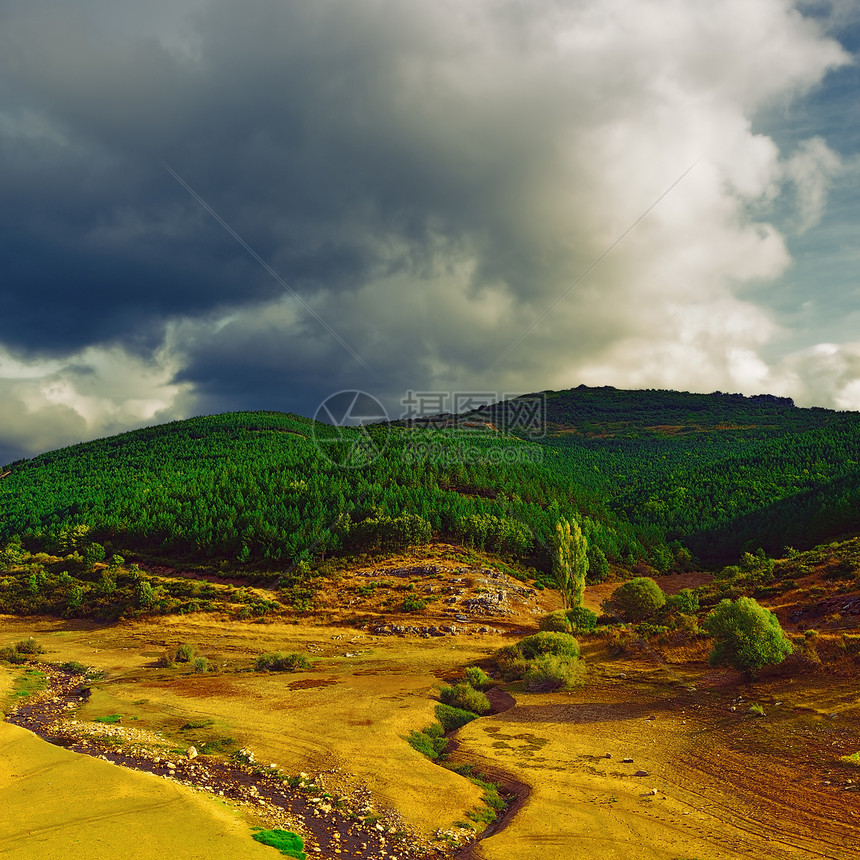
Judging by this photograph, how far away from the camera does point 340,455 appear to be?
131 m

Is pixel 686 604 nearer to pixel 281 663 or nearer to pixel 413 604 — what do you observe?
pixel 413 604

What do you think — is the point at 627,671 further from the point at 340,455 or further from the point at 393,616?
the point at 340,455

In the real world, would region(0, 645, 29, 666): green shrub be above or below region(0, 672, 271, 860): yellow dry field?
below

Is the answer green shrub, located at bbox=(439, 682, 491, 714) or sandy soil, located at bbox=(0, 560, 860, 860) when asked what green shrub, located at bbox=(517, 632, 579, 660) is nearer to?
sandy soil, located at bbox=(0, 560, 860, 860)

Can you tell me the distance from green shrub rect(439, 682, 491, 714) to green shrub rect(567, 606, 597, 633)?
20.3m

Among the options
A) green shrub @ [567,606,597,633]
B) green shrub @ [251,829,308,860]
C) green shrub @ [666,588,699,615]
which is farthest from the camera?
green shrub @ [567,606,597,633]

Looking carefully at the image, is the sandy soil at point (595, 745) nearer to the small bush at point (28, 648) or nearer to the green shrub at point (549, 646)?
the green shrub at point (549, 646)

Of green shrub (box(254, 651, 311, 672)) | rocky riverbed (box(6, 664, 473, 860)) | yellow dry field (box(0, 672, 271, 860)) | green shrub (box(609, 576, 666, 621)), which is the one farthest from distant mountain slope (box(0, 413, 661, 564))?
yellow dry field (box(0, 672, 271, 860))

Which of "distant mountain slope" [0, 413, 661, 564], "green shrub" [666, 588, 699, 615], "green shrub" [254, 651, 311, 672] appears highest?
"distant mountain slope" [0, 413, 661, 564]

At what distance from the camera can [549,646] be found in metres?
40.8

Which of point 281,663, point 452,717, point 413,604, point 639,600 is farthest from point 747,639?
point 413,604

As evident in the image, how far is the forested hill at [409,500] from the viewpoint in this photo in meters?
84.9

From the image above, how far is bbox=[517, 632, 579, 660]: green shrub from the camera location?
132 ft

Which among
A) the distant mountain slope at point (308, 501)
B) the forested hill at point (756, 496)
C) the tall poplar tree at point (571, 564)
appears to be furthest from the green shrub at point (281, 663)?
the forested hill at point (756, 496)
